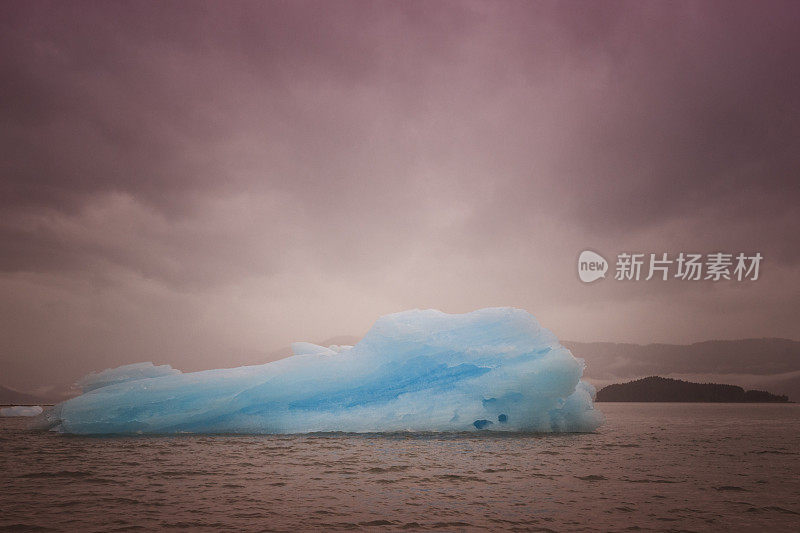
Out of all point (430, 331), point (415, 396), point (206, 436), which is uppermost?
point (430, 331)

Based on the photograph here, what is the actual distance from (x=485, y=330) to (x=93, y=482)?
13397 millimetres

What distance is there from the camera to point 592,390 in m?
22.2

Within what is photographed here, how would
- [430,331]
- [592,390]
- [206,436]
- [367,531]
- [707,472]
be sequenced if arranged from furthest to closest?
[592,390], [430,331], [206,436], [707,472], [367,531]

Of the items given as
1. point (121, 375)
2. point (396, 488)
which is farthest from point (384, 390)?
point (121, 375)

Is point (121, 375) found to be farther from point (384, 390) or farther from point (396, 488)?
point (396, 488)

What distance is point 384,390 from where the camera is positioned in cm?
1834

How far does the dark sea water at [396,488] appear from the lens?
638 cm

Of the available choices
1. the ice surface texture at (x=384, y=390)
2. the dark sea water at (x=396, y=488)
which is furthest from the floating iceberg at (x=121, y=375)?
the dark sea water at (x=396, y=488)

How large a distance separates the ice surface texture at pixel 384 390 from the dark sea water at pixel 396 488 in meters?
3.06

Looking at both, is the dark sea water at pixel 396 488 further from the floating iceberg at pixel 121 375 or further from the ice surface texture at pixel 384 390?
the floating iceberg at pixel 121 375

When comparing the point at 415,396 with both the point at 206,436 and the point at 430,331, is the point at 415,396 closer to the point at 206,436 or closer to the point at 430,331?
the point at 430,331

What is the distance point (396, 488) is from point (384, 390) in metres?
10.1

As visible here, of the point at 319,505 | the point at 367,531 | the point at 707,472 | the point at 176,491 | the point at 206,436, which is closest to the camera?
the point at 367,531

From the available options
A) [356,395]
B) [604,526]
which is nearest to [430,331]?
[356,395]
